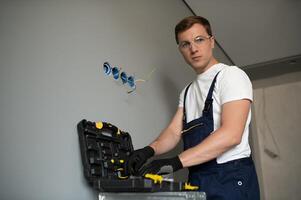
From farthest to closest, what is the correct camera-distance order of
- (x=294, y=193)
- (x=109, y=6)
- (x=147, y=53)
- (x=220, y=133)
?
(x=294, y=193) → (x=147, y=53) → (x=109, y=6) → (x=220, y=133)

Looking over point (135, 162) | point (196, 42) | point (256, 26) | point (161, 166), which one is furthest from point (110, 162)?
point (256, 26)

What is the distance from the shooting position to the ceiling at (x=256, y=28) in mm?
2160

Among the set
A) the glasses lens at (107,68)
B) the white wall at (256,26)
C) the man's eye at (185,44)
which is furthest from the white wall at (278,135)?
the glasses lens at (107,68)

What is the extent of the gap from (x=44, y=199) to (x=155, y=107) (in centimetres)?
87

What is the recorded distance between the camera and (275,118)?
2.91 m

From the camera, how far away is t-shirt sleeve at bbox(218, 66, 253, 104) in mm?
1163

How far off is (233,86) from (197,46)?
11.2 inches

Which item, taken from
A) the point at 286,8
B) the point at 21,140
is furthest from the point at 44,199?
the point at 286,8

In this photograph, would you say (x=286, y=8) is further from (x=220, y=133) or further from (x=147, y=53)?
(x=220, y=133)

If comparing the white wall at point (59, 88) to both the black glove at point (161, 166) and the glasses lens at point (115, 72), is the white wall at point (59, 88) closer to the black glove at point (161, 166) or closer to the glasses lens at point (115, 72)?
the glasses lens at point (115, 72)

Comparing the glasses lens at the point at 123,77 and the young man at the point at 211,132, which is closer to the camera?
the young man at the point at 211,132

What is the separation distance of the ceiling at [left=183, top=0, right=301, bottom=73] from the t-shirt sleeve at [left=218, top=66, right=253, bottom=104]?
1100 millimetres

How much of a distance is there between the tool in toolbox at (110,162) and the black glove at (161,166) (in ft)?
0.24

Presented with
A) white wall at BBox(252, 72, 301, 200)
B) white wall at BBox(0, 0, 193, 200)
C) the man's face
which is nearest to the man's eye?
the man's face
